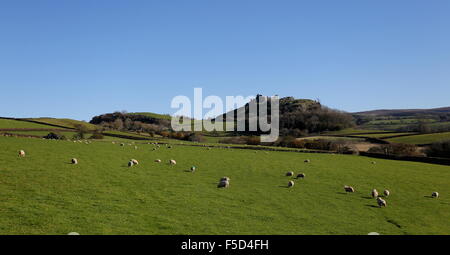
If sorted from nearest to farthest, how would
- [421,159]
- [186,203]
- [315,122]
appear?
[186,203] < [421,159] < [315,122]

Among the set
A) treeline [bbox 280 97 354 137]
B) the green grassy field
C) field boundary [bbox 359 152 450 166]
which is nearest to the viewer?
the green grassy field

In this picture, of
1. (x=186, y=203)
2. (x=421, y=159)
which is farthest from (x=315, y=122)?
(x=186, y=203)

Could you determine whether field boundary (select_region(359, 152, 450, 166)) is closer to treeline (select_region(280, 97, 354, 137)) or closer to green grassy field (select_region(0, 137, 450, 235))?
green grassy field (select_region(0, 137, 450, 235))

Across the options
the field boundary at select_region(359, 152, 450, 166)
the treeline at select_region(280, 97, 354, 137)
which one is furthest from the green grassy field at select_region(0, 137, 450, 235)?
the treeline at select_region(280, 97, 354, 137)

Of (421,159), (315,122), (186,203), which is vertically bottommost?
(421,159)

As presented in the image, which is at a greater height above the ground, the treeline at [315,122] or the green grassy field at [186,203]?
the treeline at [315,122]

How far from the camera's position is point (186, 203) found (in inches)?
623

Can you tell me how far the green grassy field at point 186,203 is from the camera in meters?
12.3

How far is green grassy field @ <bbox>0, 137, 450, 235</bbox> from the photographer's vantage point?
40.2 ft

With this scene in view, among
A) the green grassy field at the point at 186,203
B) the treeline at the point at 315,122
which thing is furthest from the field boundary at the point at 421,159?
the treeline at the point at 315,122

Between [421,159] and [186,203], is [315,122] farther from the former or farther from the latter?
[186,203]

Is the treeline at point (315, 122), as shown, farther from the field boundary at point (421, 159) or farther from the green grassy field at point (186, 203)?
the green grassy field at point (186, 203)

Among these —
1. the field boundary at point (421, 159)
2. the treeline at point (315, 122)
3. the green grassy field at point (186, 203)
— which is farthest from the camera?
the treeline at point (315, 122)
